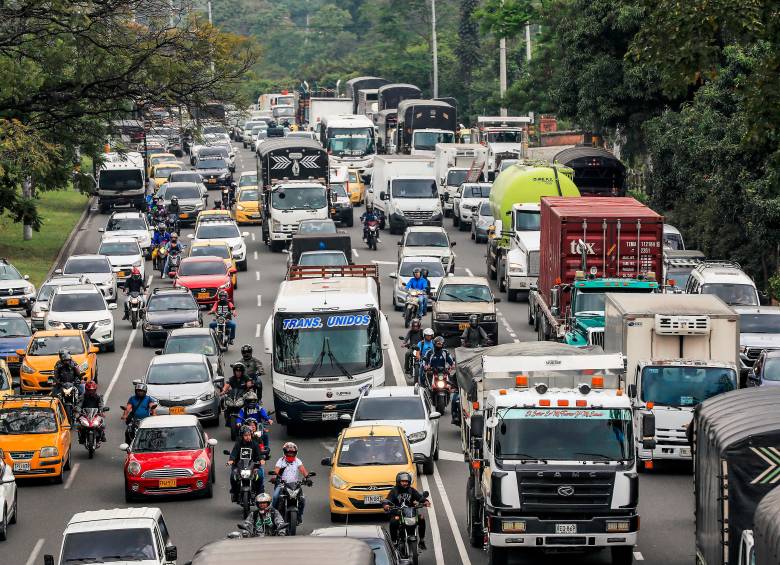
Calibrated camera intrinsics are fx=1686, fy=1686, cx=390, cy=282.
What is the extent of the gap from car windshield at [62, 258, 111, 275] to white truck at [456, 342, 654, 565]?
29162 millimetres

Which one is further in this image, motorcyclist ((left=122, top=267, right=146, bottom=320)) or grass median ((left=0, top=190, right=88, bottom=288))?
grass median ((left=0, top=190, right=88, bottom=288))

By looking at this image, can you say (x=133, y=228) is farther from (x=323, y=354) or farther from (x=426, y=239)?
(x=323, y=354)

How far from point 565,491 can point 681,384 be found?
7.44 metres

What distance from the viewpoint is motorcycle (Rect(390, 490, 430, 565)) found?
74.1ft

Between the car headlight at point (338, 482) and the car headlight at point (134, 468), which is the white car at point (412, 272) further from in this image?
the car headlight at point (338, 482)

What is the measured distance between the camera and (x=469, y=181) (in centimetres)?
6919

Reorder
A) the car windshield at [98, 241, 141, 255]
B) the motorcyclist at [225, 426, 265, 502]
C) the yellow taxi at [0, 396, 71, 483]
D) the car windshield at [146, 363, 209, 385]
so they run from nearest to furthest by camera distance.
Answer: the motorcyclist at [225, 426, 265, 502], the yellow taxi at [0, 396, 71, 483], the car windshield at [146, 363, 209, 385], the car windshield at [98, 241, 141, 255]

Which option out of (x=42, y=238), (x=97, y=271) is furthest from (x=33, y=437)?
(x=42, y=238)

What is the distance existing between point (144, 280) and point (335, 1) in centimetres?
12330

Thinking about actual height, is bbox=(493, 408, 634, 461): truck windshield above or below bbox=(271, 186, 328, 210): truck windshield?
below

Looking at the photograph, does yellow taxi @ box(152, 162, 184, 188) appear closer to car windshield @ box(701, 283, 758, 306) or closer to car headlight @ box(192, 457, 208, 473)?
car windshield @ box(701, 283, 758, 306)

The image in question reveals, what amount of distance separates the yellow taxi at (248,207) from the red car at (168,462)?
4023 cm

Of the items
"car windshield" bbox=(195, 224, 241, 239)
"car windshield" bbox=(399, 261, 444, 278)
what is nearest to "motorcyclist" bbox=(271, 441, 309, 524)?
"car windshield" bbox=(399, 261, 444, 278)

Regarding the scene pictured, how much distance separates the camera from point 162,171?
8131 cm
